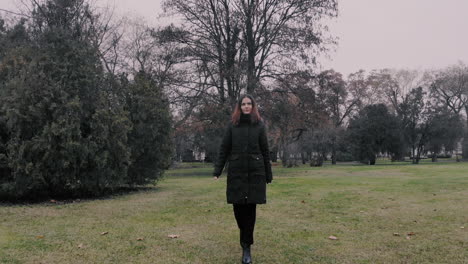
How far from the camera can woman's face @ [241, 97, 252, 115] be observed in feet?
16.0

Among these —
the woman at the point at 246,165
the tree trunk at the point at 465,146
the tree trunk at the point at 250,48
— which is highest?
the tree trunk at the point at 250,48

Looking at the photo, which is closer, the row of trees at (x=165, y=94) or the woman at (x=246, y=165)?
the woman at (x=246, y=165)

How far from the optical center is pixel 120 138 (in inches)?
471

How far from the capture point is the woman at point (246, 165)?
4660 mm

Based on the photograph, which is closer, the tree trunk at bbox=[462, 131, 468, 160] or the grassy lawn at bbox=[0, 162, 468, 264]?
the grassy lawn at bbox=[0, 162, 468, 264]

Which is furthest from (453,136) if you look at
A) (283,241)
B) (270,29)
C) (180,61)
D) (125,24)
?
(283,241)

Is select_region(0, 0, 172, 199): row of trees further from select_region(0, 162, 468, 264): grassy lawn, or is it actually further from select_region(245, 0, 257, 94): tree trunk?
select_region(245, 0, 257, 94): tree trunk

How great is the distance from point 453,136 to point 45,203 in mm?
43828

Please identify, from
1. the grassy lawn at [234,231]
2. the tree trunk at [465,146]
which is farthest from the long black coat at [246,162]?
the tree trunk at [465,146]

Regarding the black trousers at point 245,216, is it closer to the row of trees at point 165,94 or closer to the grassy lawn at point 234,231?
the grassy lawn at point 234,231

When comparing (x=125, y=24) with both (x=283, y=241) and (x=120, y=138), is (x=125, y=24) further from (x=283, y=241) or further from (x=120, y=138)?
(x=283, y=241)

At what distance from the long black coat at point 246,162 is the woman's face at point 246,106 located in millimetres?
120

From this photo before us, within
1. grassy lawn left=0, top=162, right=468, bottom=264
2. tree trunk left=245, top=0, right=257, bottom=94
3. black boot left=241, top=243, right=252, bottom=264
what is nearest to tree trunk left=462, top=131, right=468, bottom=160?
tree trunk left=245, top=0, right=257, bottom=94

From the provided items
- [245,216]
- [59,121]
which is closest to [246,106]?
[245,216]
